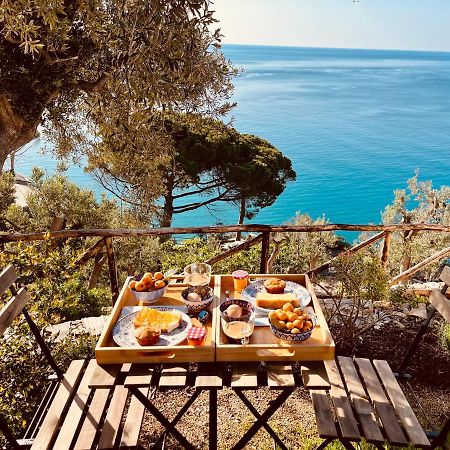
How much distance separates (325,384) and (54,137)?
19.2ft

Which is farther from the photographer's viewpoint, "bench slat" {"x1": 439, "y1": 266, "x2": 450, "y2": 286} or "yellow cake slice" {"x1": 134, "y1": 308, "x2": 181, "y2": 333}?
"bench slat" {"x1": 439, "y1": 266, "x2": 450, "y2": 286}

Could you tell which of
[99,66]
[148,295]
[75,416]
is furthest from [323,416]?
[99,66]

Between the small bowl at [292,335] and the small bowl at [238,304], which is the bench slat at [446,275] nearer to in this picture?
the small bowl at [292,335]

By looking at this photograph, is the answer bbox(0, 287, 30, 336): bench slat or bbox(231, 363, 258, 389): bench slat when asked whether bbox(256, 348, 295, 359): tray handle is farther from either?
bbox(0, 287, 30, 336): bench slat

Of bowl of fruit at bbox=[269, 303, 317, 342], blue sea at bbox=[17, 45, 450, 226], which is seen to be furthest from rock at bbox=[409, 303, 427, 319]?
blue sea at bbox=[17, 45, 450, 226]

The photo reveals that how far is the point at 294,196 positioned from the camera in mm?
41156

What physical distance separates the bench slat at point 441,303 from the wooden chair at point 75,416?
185 cm

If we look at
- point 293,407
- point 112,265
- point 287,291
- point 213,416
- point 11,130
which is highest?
point 11,130

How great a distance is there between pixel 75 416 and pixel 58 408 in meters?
0.13

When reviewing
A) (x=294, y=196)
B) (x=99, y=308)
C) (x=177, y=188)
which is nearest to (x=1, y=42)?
(x=99, y=308)

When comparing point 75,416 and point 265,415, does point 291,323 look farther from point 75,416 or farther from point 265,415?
point 75,416

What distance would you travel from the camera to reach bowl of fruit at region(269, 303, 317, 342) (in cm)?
209

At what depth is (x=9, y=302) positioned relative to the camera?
2301mm

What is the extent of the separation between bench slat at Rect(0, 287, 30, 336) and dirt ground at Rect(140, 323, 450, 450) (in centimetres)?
130
